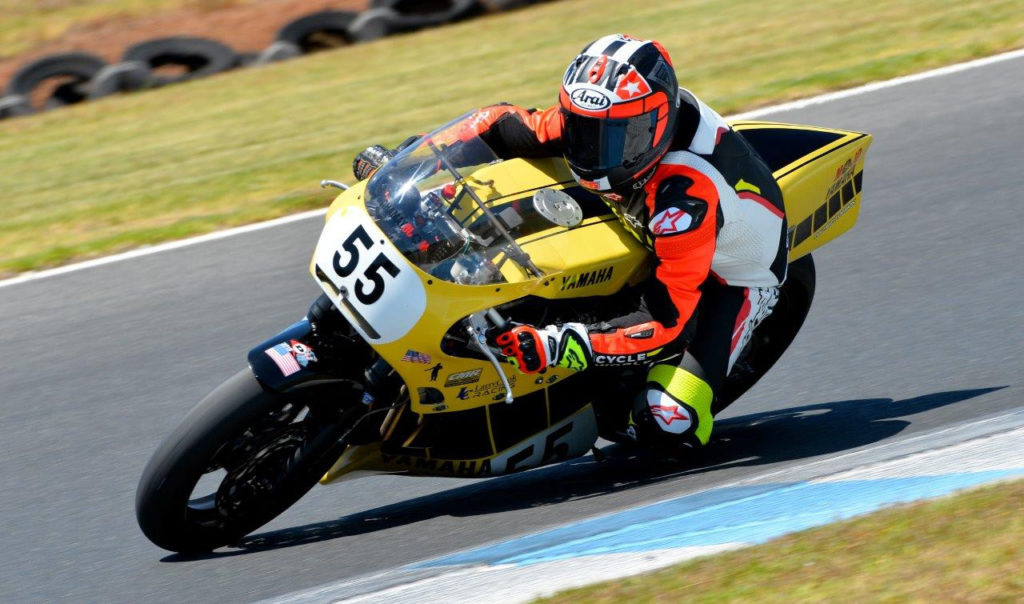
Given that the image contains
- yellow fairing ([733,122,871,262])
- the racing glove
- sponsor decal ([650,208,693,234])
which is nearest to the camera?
sponsor decal ([650,208,693,234])

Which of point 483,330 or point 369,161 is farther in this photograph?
point 369,161

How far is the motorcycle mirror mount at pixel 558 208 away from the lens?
14.6 ft

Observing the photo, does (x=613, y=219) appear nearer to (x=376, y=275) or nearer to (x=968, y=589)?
(x=376, y=275)

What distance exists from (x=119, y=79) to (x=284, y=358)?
9.97 meters

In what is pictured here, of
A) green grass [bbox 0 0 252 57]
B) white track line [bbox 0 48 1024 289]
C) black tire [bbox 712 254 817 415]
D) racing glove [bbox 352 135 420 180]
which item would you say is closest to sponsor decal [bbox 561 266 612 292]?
racing glove [bbox 352 135 420 180]

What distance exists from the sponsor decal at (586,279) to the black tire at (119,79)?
9981 mm

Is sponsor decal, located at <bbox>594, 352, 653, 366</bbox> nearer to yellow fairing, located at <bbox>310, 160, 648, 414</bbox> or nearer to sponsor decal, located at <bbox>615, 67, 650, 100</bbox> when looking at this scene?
yellow fairing, located at <bbox>310, 160, 648, 414</bbox>

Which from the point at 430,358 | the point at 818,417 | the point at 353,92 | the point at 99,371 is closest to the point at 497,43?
the point at 353,92

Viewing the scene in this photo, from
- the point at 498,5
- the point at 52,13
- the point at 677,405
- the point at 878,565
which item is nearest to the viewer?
the point at 878,565

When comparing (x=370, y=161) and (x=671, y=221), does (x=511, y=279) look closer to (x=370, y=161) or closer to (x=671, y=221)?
(x=671, y=221)

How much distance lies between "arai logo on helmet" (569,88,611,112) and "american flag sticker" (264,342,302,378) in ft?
4.11

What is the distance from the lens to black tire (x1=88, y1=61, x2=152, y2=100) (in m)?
13.2

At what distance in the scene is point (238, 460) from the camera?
4.39 m

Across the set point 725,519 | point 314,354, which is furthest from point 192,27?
point 725,519
